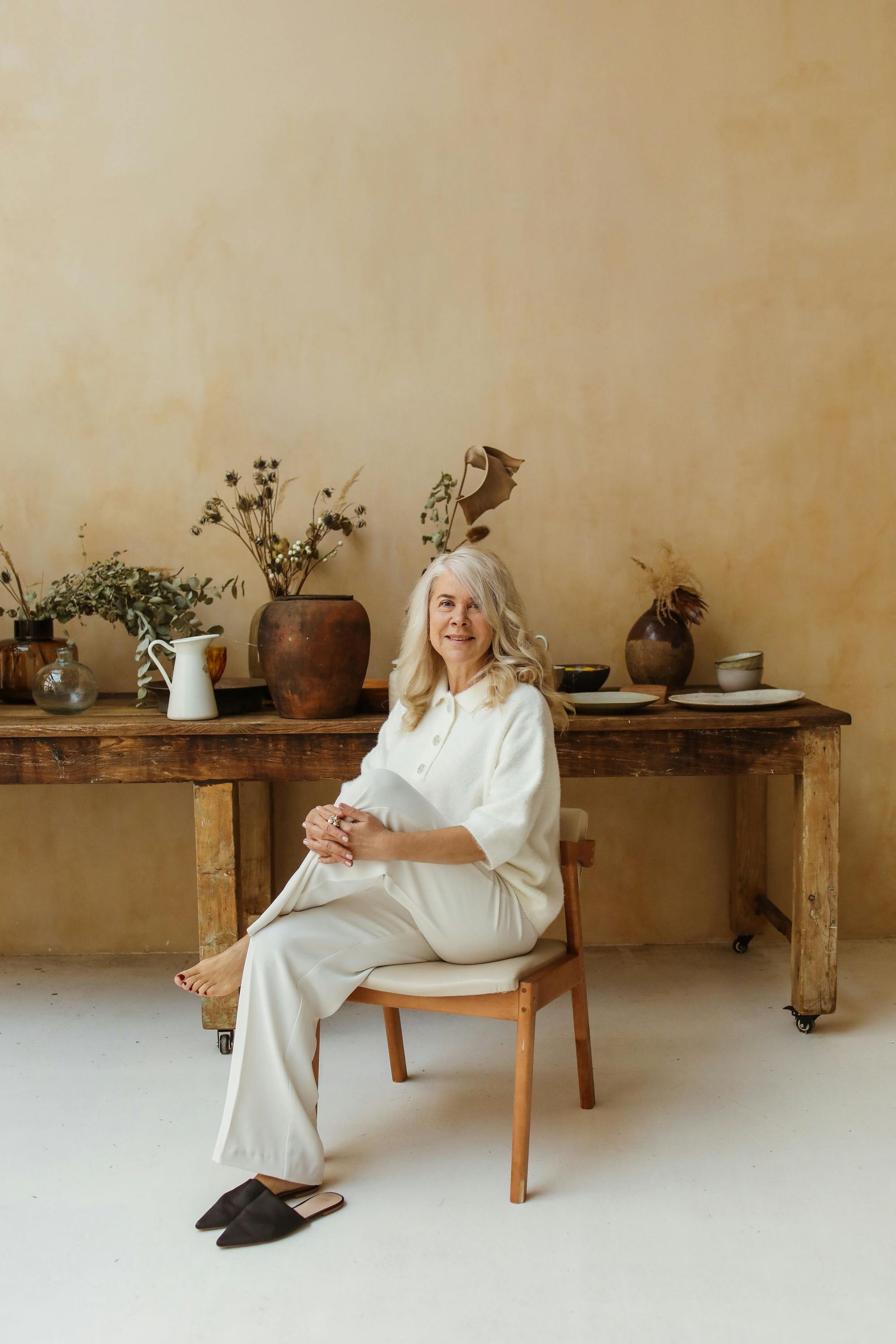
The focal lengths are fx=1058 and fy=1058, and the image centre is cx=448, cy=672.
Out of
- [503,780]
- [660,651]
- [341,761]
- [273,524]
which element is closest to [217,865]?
[341,761]

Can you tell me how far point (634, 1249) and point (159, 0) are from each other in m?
3.50

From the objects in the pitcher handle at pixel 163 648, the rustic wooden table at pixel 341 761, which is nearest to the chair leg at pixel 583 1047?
the rustic wooden table at pixel 341 761

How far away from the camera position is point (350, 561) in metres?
3.28

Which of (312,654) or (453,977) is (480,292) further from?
(453,977)

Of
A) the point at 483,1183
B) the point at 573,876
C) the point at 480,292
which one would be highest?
the point at 480,292

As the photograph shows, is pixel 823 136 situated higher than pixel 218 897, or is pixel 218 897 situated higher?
pixel 823 136

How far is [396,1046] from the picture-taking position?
241 cm

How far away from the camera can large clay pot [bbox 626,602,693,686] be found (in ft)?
10.1

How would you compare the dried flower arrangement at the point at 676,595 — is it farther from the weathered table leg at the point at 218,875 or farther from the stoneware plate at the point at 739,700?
the weathered table leg at the point at 218,875

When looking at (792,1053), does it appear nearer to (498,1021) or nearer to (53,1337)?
(498,1021)

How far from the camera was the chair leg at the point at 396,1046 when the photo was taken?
2.38 metres

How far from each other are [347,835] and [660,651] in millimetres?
1449

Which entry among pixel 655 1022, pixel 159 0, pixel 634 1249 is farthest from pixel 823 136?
pixel 634 1249

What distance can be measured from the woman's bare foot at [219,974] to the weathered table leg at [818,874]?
1.43 metres
